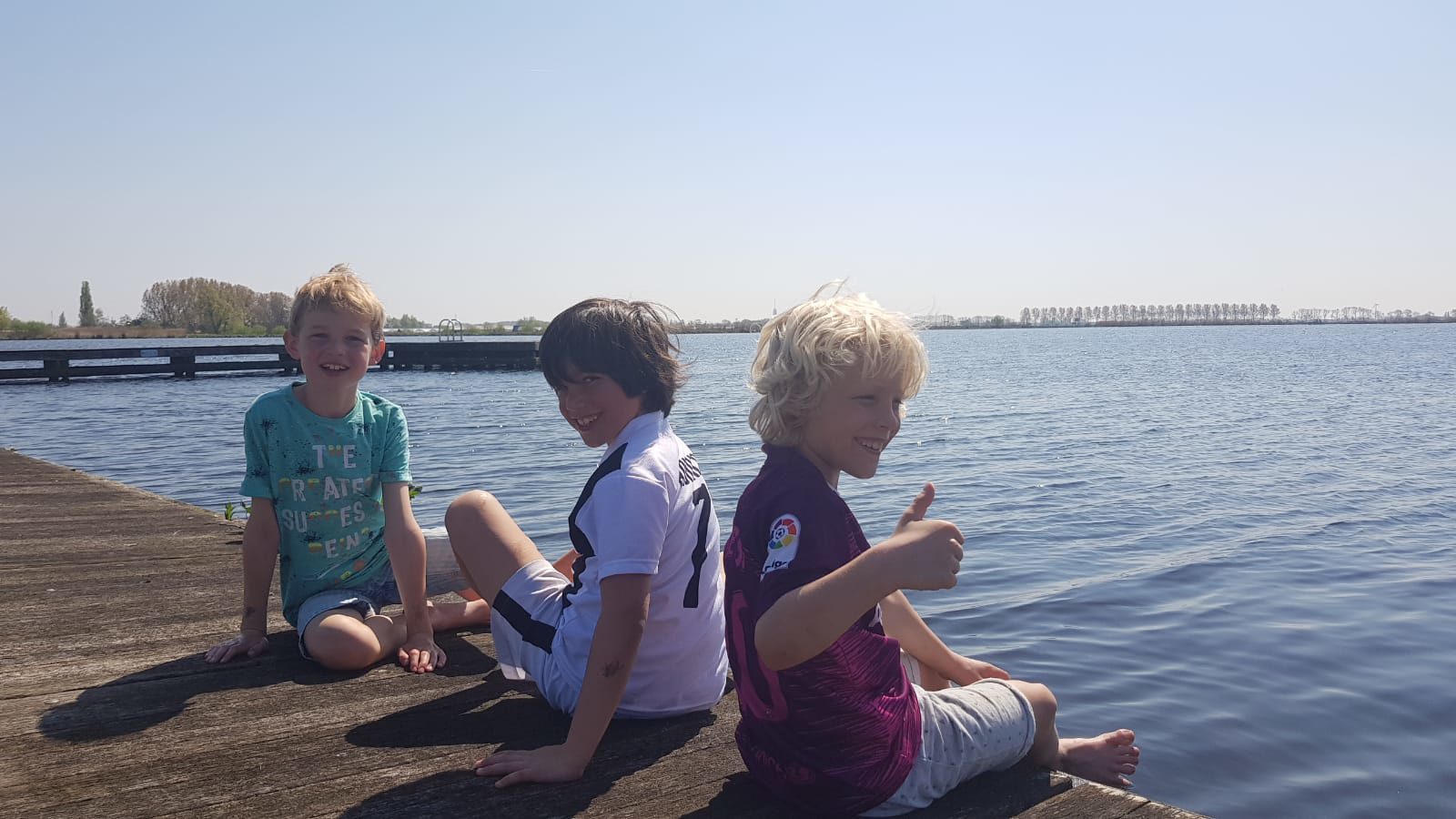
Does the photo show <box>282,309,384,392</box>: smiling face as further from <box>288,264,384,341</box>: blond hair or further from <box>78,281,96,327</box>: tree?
<box>78,281,96,327</box>: tree

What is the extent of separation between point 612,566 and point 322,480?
1859mm

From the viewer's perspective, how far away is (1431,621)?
7.71 metres

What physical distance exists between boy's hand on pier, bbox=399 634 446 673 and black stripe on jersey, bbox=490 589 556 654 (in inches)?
26.8

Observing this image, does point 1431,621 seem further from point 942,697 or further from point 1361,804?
point 942,697

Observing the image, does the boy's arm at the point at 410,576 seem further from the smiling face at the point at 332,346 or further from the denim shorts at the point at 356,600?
the smiling face at the point at 332,346

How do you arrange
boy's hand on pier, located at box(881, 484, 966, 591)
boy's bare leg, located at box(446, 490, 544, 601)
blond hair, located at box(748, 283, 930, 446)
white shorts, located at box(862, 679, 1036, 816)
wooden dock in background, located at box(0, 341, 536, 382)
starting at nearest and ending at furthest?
1. boy's hand on pier, located at box(881, 484, 966, 591)
2. blond hair, located at box(748, 283, 930, 446)
3. white shorts, located at box(862, 679, 1036, 816)
4. boy's bare leg, located at box(446, 490, 544, 601)
5. wooden dock in background, located at box(0, 341, 536, 382)

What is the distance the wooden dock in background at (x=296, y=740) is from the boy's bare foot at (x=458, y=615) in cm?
8

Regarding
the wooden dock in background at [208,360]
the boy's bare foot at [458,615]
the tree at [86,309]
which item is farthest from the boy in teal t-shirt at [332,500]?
the tree at [86,309]

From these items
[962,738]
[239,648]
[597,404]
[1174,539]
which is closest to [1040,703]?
[962,738]

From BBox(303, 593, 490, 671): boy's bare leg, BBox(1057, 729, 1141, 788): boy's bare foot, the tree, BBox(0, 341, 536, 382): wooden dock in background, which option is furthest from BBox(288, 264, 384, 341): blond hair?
the tree

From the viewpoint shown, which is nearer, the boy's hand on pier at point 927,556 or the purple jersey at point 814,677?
the boy's hand on pier at point 927,556

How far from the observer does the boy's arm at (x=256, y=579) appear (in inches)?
158

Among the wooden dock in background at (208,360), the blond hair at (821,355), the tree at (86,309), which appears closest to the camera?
the blond hair at (821,355)

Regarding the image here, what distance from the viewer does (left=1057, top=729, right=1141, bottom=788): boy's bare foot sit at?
3057 mm
